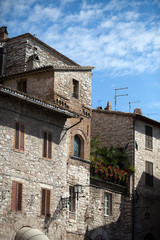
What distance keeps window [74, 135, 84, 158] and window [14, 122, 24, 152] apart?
485 cm

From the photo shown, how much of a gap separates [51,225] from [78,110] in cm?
689

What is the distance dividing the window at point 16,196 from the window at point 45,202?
149 centimetres

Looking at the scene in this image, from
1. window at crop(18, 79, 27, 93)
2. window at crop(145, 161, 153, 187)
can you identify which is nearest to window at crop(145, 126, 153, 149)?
window at crop(145, 161, 153, 187)

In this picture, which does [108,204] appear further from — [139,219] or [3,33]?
[3,33]

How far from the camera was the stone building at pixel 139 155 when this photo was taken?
98.3 ft

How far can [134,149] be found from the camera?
101 feet

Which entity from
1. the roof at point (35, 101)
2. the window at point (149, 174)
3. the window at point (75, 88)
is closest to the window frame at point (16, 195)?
the roof at point (35, 101)

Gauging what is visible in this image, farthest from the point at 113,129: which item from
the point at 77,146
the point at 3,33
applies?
the point at 3,33

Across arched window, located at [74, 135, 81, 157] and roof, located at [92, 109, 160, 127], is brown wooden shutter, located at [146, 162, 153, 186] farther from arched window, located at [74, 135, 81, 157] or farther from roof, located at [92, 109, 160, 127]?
arched window, located at [74, 135, 81, 157]

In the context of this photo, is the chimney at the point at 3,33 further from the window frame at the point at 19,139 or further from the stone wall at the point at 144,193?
the window frame at the point at 19,139

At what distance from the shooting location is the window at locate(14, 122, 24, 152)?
20.8 metres

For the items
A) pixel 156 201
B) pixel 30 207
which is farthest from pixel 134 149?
pixel 30 207

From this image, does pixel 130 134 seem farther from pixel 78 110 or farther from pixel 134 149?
pixel 78 110

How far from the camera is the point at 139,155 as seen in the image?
1224 inches
